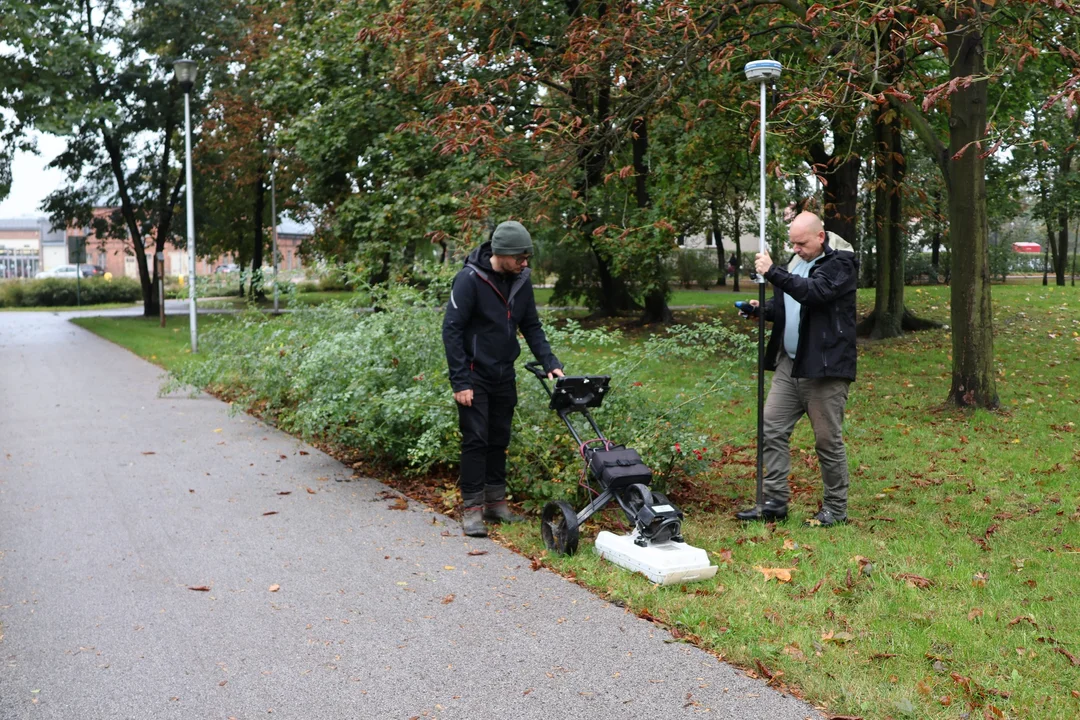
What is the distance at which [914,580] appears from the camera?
5.41m

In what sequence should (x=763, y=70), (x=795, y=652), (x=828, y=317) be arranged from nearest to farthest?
1. (x=795, y=652)
2. (x=828, y=317)
3. (x=763, y=70)

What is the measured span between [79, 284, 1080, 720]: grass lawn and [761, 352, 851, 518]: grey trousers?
Answer: 9.8 inches

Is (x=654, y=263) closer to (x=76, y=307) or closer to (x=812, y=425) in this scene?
(x=812, y=425)

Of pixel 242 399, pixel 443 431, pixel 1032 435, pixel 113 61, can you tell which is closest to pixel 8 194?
pixel 113 61

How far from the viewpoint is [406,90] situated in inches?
685

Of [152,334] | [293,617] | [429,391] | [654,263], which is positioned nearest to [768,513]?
[429,391]

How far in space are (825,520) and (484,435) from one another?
229 centimetres

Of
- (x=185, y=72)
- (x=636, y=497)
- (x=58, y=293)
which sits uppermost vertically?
(x=185, y=72)

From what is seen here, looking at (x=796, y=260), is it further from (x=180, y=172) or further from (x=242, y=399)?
(x=180, y=172)

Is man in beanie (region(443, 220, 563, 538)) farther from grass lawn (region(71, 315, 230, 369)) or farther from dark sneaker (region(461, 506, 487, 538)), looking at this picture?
grass lawn (region(71, 315, 230, 369))

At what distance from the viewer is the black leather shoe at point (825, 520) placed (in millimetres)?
6652

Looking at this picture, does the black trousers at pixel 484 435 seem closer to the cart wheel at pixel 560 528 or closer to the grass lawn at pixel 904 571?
the grass lawn at pixel 904 571

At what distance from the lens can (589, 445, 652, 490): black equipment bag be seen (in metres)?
5.73

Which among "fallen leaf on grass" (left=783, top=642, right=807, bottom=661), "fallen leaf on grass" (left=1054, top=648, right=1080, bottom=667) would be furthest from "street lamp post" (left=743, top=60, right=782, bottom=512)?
"fallen leaf on grass" (left=1054, top=648, right=1080, bottom=667)
